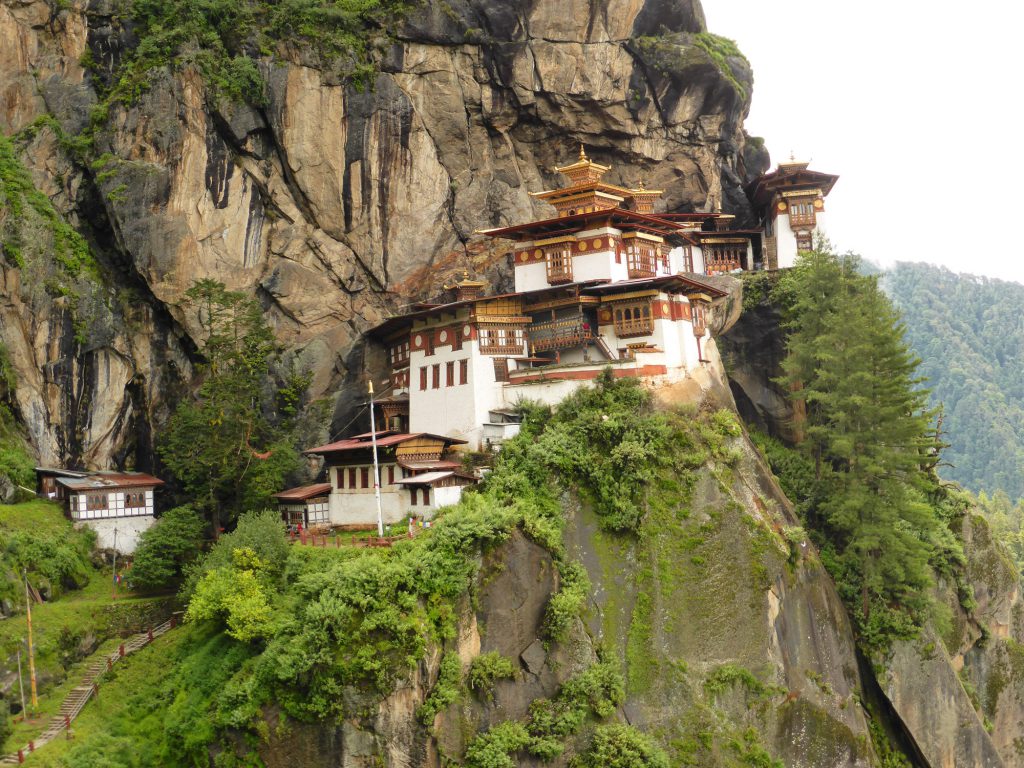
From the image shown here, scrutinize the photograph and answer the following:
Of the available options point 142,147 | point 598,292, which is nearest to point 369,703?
point 598,292

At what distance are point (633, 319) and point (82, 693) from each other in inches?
1062

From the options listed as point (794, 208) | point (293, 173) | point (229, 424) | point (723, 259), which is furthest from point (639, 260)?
point (229, 424)

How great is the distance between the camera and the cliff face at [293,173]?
46156 mm

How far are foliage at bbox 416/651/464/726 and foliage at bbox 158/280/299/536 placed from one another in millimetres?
14233

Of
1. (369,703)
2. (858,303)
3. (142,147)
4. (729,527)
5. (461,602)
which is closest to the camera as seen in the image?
(369,703)

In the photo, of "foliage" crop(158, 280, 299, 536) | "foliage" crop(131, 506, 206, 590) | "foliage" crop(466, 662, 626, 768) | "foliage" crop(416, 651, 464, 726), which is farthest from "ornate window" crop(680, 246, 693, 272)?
"foliage" crop(416, 651, 464, 726)

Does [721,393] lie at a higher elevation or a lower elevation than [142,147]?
lower

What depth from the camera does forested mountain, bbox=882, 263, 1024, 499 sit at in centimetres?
13800

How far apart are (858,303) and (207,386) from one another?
29.0 m

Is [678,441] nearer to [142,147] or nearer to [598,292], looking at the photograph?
[598,292]

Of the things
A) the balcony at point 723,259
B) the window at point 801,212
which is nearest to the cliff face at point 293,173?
the balcony at point 723,259

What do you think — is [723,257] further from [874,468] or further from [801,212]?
[874,468]

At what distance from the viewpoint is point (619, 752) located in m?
32.5

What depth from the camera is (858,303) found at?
141 feet
